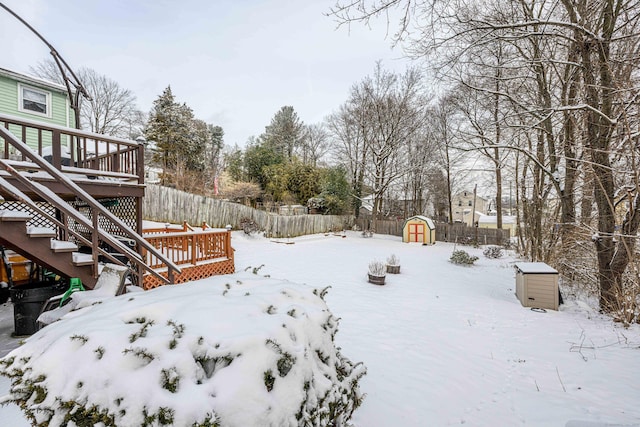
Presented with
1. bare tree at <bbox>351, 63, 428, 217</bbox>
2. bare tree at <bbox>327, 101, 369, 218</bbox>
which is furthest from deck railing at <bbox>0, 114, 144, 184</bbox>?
bare tree at <bbox>327, 101, 369, 218</bbox>

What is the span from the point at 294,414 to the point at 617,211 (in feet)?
24.5

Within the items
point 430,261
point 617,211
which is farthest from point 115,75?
point 617,211

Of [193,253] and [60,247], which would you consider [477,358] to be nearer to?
[60,247]

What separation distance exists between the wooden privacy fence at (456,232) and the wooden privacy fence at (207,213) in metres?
5.35

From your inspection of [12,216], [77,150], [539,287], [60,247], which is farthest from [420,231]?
[12,216]

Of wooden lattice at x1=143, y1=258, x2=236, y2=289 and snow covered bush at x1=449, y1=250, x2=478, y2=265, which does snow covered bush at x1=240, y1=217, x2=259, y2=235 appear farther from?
snow covered bush at x1=449, y1=250, x2=478, y2=265

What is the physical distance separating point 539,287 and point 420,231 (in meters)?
10.4

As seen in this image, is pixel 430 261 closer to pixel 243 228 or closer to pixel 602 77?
pixel 602 77

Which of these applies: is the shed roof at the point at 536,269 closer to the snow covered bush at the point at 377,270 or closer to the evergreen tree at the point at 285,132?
the snow covered bush at the point at 377,270

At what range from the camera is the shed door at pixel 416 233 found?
16.0m

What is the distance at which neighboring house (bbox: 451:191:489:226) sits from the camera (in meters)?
36.3

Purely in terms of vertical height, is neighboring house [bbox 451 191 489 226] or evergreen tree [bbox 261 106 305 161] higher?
evergreen tree [bbox 261 106 305 161]

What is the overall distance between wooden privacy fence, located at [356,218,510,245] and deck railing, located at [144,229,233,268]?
13.8 m

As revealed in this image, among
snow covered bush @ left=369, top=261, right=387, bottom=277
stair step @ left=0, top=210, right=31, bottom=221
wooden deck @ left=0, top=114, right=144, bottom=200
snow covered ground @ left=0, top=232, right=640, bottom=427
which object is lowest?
snow covered ground @ left=0, top=232, right=640, bottom=427
